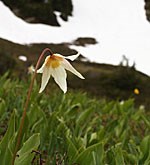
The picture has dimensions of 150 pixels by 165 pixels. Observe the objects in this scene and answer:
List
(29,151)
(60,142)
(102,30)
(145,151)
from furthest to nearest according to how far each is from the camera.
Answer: (102,30) → (60,142) → (145,151) → (29,151)

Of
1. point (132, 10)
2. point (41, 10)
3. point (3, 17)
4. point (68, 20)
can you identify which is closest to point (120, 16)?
point (132, 10)

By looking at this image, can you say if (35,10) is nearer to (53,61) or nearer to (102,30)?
(102,30)

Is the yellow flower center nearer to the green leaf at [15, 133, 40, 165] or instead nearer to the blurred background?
the green leaf at [15, 133, 40, 165]

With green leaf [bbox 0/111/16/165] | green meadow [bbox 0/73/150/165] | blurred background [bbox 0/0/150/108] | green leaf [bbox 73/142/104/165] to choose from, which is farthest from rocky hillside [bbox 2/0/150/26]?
green leaf [bbox 0/111/16/165]

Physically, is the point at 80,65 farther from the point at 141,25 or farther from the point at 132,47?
the point at 141,25

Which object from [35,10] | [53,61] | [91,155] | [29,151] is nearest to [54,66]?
[53,61]

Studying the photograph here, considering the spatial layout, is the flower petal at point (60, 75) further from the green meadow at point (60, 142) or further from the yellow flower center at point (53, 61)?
the green meadow at point (60, 142)


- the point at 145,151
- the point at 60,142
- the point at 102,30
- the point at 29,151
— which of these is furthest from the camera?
the point at 102,30
